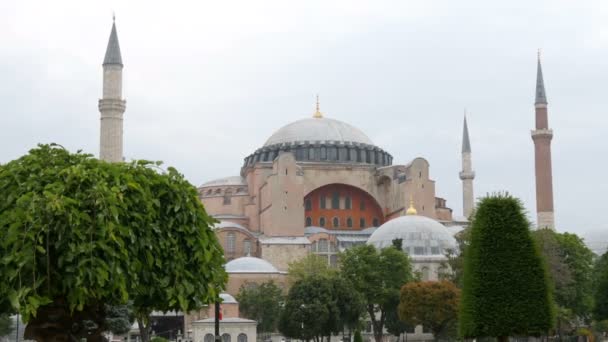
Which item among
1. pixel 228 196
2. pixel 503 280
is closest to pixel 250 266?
pixel 228 196

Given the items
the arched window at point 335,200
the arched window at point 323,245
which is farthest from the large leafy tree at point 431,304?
the arched window at point 335,200

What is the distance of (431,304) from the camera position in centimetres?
4638

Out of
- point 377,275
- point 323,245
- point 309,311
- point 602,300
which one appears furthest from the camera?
Answer: point 323,245

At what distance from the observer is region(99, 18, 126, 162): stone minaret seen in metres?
59.0

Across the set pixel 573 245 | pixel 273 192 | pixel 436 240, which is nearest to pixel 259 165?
pixel 273 192

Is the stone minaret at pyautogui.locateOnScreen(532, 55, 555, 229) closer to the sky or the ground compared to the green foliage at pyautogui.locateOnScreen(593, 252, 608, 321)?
closer to the sky

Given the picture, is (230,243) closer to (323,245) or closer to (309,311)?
(323,245)

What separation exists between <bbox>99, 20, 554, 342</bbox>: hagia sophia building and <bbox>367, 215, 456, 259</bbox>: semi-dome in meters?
0.07

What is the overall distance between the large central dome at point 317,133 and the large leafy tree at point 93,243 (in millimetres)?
61508

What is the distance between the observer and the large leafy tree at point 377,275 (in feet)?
171

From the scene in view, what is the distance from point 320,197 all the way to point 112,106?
2367cm

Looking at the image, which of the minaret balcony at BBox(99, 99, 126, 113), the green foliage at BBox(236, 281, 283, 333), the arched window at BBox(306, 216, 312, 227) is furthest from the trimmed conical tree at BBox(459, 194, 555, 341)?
the arched window at BBox(306, 216, 312, 227)

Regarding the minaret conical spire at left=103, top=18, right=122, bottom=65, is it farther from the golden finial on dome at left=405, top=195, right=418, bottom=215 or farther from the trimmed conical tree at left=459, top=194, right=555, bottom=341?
the trimmed conical tree at left=459, top=194, right=555, bottom=341

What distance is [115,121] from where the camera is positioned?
59.3 meters
